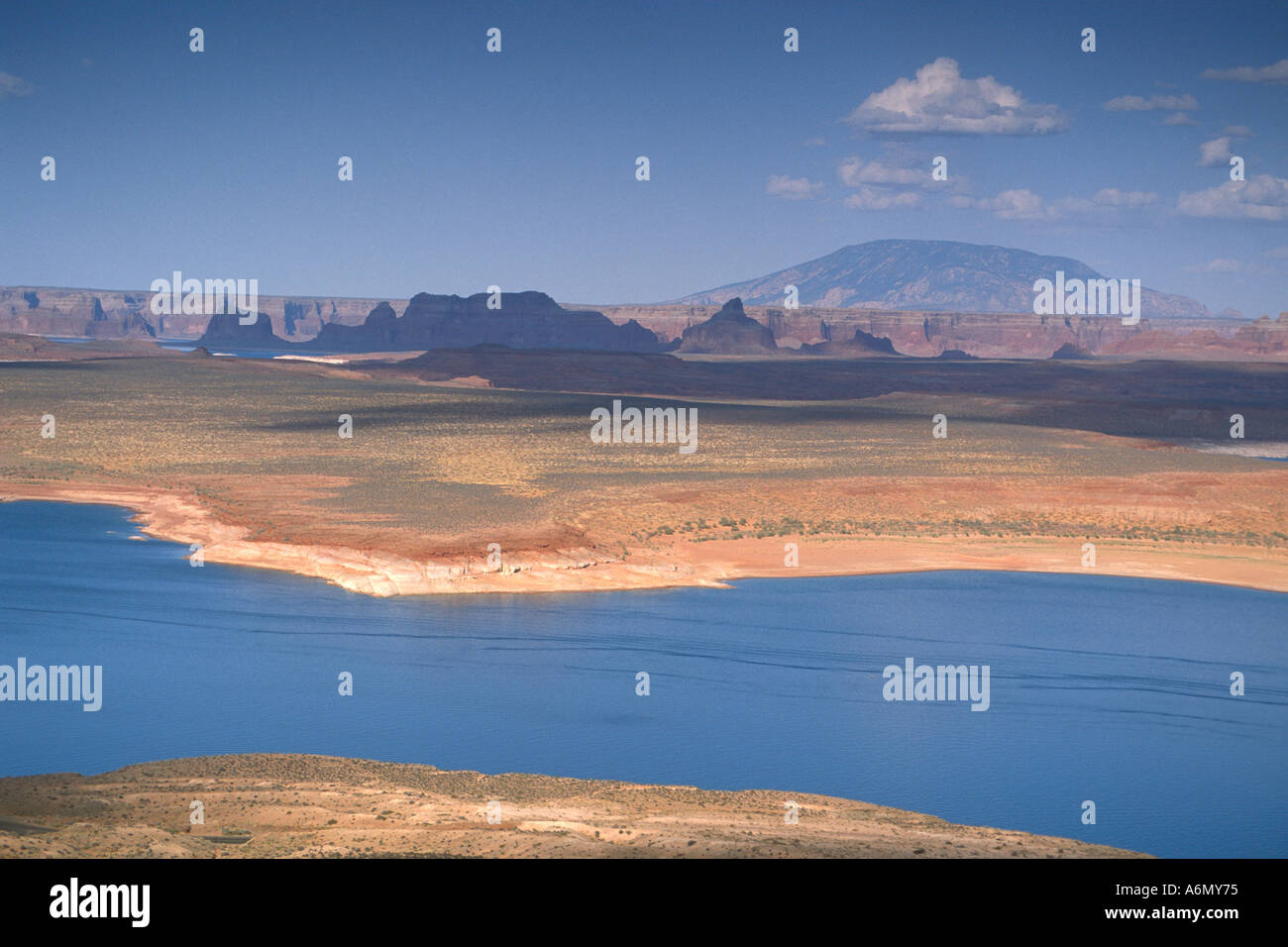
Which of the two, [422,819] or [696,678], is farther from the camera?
[696,678]

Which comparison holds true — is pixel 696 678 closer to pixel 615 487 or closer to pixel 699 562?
pixel 699 562

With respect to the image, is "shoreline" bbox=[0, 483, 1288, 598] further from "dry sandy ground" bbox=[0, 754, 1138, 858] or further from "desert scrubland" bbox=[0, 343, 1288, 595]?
"dry sandy ground" bbox=[0, 754, 1138, 858]

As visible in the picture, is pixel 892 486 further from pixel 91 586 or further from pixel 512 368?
pixel 512 368

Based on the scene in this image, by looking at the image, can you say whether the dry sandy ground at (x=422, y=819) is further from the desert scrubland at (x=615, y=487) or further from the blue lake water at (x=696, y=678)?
the desert scrubland at (x=615, y=487)
